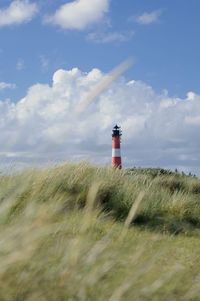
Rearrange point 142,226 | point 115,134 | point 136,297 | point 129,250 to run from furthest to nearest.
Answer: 1. point 115,134
2. point 142,226
3. point 129,250
4. point 136,297

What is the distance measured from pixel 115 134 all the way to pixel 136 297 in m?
20.4

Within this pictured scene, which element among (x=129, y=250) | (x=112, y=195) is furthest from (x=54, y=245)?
(x=112, y=195)

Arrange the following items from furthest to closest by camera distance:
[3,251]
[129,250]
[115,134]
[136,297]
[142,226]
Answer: [115,134], [142,226], [129,250], [136,297], [3,251]

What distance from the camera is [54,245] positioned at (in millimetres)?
4352

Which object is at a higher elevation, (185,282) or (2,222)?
(2,222)

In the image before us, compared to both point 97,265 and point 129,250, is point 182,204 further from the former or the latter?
point 97,265

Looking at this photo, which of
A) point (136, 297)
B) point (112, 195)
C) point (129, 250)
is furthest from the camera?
point (112, 195)

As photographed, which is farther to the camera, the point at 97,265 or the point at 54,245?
the point at 54,245

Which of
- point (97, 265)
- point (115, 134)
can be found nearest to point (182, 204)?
point (97, 265)

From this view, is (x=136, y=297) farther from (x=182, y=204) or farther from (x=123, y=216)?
(x=182, y=204)

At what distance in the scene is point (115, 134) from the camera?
2373 cm

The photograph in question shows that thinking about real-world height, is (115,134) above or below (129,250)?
above

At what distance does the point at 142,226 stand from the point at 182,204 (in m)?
2.12

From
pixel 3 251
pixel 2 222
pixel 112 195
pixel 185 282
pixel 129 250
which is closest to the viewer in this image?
pixel 3 251
